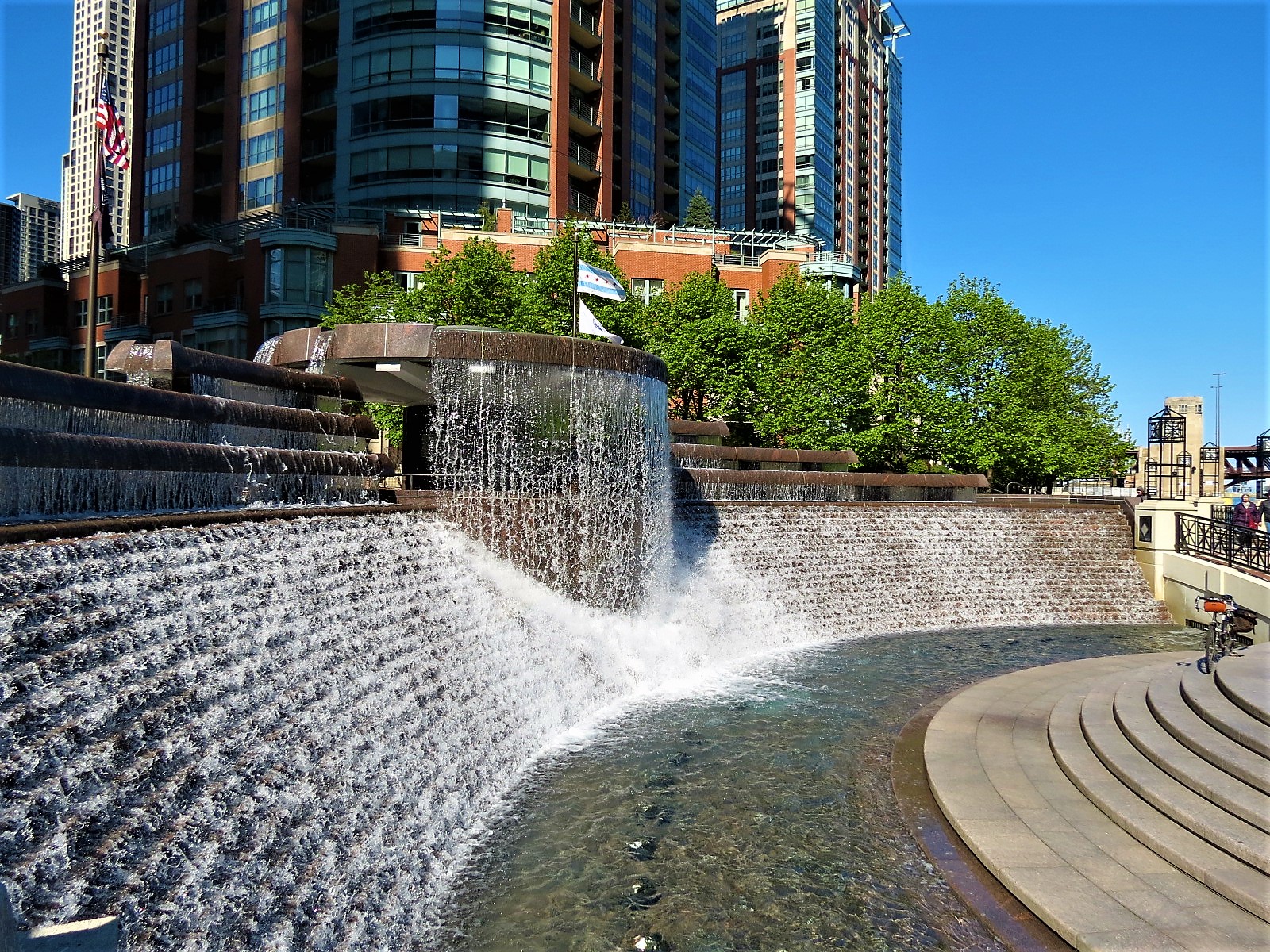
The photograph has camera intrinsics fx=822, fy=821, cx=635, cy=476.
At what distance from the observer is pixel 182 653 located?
22.6 feet

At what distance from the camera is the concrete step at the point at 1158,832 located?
22.2 ft

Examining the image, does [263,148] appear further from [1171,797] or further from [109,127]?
[1171,797]

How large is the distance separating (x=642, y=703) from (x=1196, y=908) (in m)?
8.44

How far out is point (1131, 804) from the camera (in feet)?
27.8

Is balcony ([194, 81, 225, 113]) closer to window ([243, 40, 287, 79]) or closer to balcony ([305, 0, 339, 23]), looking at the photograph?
window ([243, 40, 287, 79])

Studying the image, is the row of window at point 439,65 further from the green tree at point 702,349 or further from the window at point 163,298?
the green tree at point 702,349

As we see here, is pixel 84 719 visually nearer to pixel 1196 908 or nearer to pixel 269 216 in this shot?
pixel 1196 908

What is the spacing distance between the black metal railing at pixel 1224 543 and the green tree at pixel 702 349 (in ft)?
57.1

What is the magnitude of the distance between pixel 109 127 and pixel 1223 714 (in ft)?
62.5

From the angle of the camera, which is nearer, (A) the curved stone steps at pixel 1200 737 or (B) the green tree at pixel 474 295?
(A) the curved stone steps at pixel 1200 737

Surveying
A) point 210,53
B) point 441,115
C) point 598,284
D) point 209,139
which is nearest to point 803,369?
point 598,284

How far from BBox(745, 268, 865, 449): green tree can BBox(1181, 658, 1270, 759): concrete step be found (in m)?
24.3

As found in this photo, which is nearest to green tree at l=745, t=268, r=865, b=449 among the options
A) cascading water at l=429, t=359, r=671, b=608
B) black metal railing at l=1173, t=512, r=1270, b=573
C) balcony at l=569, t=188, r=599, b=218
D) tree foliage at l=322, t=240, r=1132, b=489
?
tree foliage at l=322, t=240, r=1132, b=489

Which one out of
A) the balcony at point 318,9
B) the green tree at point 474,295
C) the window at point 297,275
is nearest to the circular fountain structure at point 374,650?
the green tree at point 474,295
